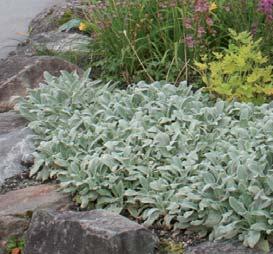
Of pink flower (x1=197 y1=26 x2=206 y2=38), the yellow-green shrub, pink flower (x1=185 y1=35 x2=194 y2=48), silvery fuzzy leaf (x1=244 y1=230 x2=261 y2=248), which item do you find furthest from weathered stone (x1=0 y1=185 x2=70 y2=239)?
pink flower (x1=197 y1=26 x2=206 y2=38)

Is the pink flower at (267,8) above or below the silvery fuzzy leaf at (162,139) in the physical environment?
above

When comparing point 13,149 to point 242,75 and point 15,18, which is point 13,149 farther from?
point 15,18

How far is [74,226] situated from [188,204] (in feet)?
1.83

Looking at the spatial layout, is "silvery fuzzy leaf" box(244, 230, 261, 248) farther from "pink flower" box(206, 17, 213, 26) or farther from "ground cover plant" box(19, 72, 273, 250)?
"pink flower" box(206, 17, 213, 26)

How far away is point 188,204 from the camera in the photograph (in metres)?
3.94

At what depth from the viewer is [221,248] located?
3727 mm

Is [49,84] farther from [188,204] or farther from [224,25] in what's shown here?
[188,204]

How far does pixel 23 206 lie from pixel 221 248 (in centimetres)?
120

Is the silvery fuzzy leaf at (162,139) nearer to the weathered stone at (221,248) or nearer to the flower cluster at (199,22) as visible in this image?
the weathered stone at (221,248)

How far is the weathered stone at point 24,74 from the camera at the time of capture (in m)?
5.69

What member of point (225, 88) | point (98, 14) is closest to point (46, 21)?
point (98, 14)


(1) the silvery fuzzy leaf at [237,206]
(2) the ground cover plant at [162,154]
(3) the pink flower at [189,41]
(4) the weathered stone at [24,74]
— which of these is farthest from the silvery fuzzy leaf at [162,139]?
(4) the weathered stone at [24,74]

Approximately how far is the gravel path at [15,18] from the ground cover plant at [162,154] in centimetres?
259

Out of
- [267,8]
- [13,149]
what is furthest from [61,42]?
[267,8]
